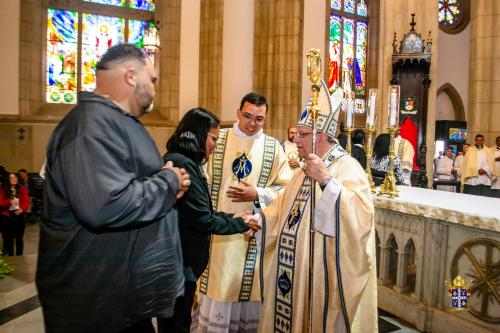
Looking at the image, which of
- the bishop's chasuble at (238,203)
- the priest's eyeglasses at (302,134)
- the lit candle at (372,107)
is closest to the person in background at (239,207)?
the bishop's chasuble at (238,203)

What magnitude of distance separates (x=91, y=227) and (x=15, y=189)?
5.66 m

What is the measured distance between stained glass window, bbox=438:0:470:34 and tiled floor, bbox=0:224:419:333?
1517cm

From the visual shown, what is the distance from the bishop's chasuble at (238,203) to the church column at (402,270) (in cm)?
131

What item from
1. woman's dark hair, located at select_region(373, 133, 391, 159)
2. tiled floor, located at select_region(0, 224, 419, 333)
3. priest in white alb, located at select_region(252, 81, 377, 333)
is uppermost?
woman's dark hair, located at select_region(373, 133, 391, 159)

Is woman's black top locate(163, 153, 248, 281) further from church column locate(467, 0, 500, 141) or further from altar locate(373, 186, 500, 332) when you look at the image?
church column locate(467, 0, 500, 141)

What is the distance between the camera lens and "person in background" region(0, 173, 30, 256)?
6.18m

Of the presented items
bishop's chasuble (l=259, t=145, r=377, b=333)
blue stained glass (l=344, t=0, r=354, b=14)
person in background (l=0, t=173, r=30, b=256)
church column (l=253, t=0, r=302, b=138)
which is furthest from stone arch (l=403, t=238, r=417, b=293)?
blue stained glass (l=344, t=0, r=354, b=14)

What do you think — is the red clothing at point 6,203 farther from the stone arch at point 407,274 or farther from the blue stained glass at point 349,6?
the blue stained glass at point 349,6

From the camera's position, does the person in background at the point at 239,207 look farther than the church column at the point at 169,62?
No

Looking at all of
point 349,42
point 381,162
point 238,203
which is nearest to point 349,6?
point 349,42

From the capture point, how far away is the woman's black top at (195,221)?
2314 mm

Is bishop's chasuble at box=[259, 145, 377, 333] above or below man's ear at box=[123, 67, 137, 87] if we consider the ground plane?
below

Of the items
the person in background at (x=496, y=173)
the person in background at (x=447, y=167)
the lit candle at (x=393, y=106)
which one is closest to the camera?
the lit candle at (x=393, y=106)

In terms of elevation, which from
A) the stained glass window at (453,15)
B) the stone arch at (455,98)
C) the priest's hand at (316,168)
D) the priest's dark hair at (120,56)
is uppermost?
the stained glass window at (453,15)
